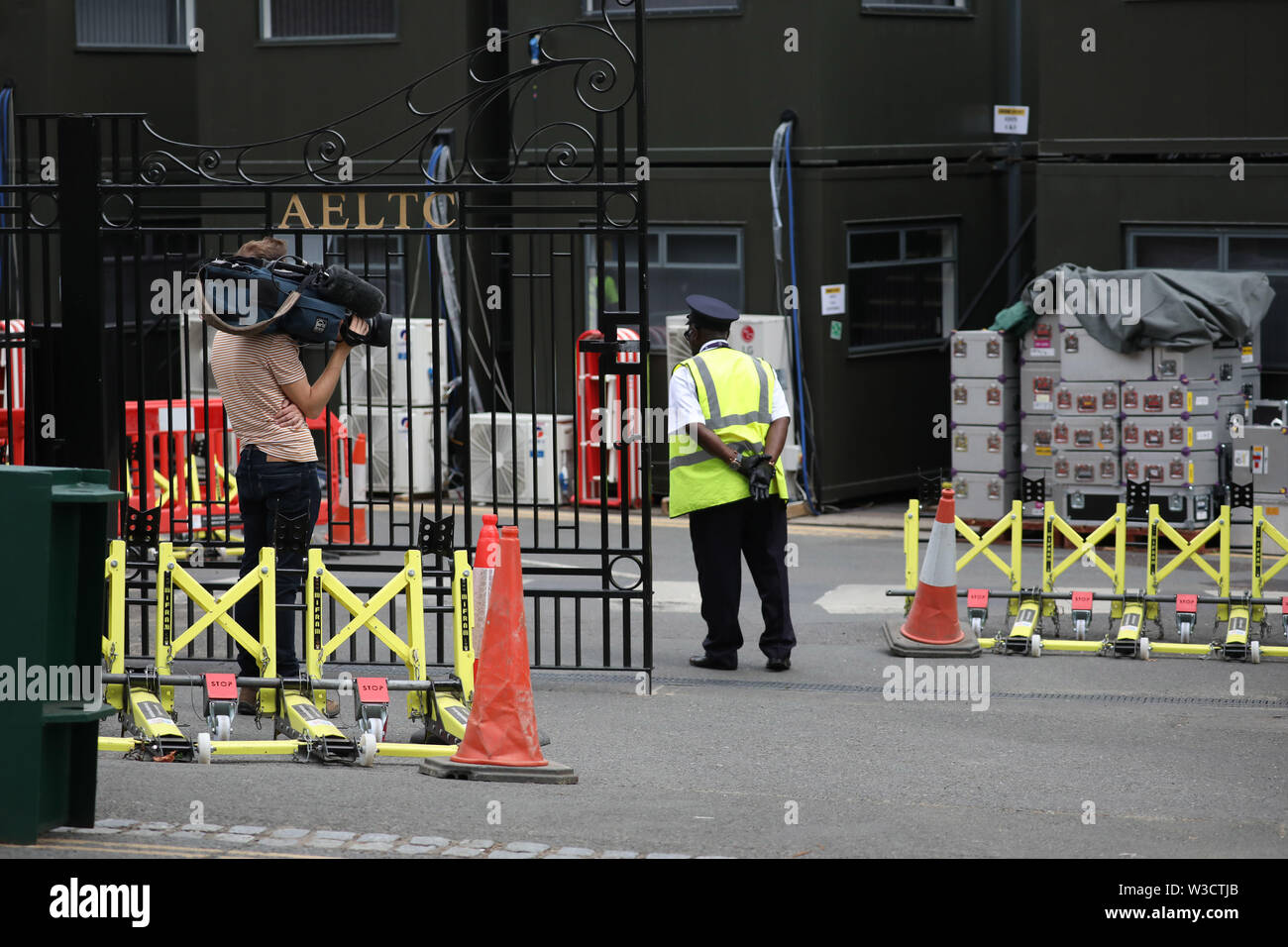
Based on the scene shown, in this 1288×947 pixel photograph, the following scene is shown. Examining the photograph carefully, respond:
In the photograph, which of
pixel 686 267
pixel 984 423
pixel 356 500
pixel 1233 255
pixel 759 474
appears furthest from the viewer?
pixel 686 267

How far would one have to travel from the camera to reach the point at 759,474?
9.98 meters

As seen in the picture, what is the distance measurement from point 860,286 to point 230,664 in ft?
34.9

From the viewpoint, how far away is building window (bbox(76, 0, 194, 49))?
22.3 meters

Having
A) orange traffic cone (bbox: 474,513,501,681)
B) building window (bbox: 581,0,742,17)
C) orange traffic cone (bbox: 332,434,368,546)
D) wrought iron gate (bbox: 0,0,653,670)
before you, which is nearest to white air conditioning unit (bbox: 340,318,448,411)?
wrought iron gate (bbox: 0,0,653,670)

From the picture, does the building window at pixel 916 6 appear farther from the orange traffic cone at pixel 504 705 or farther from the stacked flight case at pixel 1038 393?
the orange traffic cone at pixel 504 705

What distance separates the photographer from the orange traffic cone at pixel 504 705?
7266mm

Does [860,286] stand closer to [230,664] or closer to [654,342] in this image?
[654,342]

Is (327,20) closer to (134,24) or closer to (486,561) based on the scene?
(134,24)

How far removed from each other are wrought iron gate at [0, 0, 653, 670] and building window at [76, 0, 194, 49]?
1.32m

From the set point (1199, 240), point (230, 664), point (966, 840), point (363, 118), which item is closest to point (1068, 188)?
point (1199, 240)

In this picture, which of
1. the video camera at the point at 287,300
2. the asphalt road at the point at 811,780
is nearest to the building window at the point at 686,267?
the asphalt road at the point at 811,780

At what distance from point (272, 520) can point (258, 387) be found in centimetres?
64

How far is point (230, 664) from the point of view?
9625 mm

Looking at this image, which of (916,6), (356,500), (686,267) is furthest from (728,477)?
(916,6)
